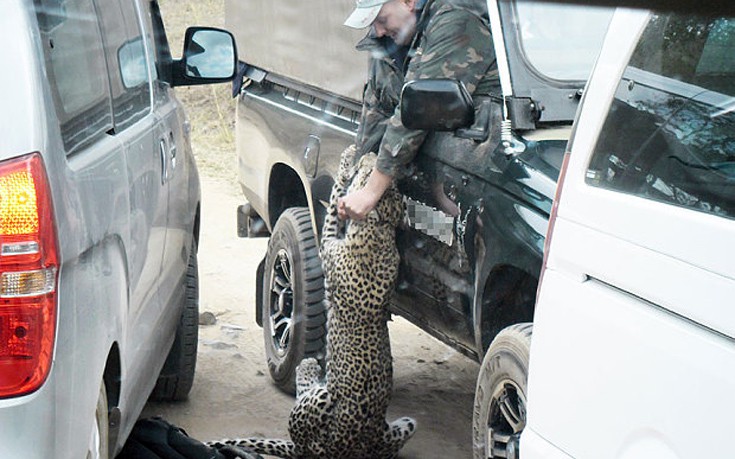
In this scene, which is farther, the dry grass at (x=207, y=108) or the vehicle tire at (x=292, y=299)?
the dry grass at (x=207, y=108)

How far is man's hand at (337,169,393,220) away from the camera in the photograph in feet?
15.0

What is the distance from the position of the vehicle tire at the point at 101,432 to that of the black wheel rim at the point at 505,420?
1.28m

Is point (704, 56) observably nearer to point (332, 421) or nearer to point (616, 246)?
point (616, 246)

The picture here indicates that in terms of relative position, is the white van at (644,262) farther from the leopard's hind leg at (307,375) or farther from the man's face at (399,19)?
the leopard's hind leg at (307,375)

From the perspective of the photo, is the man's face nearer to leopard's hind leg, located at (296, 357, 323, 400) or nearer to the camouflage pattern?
the camouflage pattern

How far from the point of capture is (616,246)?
2.58 meters

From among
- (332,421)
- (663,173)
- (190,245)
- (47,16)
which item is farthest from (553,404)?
(190,245)

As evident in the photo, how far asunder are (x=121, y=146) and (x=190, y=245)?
1.92 meters

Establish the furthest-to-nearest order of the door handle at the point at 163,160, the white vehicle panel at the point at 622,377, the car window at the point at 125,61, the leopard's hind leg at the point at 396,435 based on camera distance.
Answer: the leopard's hind leg at the point at 396,435, the door handle at the point at 163,160, the car window at the point at 125,61, the white vehicle panel at the point at 622,377

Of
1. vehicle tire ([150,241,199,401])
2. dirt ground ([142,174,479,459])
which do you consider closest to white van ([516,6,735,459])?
dirt ground ([142,174,479,459])

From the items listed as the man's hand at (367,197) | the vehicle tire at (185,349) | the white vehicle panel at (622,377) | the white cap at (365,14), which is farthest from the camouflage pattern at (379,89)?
the white vehicle panel at (622,377)

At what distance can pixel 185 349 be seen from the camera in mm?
5449

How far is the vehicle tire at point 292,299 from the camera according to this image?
583 cm

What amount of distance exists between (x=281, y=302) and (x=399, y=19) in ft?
6.36
